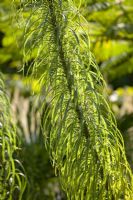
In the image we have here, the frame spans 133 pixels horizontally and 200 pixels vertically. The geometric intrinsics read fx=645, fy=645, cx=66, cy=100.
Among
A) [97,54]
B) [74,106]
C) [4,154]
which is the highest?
A: [97,54]

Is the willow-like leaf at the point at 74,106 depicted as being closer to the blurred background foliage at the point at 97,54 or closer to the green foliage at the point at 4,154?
the green foliage at the point at 4,154

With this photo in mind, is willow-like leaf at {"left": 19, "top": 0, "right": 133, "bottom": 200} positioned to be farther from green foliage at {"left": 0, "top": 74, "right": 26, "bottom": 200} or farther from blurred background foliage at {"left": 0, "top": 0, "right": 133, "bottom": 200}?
blurred background foliage at {"left": 0, "top": 0, "right": 133, "bottom": 200}

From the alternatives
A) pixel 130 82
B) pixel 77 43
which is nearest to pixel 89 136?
pixel 77 43

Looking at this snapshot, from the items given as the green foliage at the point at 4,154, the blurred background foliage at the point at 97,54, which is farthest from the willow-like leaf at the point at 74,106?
the blurred background foliage at the point at 97,54

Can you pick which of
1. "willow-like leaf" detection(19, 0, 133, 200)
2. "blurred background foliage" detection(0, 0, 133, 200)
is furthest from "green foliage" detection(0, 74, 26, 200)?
"blurred background foliage" detection(0, 0, 133, 200)

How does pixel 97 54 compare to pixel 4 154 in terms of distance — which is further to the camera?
pixel 97 54

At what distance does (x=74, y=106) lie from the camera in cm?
191

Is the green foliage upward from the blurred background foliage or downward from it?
downward

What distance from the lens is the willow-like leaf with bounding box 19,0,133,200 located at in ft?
6.24

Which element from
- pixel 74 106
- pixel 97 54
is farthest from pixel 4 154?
pixel 97 54

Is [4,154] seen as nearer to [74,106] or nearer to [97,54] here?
[74,106]

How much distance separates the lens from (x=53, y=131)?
6.50 ft

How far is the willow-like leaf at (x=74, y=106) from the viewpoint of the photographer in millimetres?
1901

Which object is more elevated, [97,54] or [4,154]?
[97,54]
